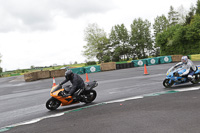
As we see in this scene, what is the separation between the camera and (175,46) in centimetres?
4816

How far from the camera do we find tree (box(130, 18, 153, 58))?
7581cm

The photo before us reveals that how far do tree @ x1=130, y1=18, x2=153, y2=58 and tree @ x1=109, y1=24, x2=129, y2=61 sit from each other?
283 cm

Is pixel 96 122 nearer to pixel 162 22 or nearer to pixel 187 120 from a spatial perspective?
pixel 187 120

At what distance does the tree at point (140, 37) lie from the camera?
249 feet

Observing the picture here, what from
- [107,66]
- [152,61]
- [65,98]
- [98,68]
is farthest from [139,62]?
[65,98]

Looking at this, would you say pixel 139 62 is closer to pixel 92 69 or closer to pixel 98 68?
pixel 98 68

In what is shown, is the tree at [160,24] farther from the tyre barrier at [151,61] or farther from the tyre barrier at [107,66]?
the tyre barrier at [107,66]

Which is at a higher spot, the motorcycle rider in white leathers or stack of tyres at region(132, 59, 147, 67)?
stack of tyres at region(132, 59, 147, 67)

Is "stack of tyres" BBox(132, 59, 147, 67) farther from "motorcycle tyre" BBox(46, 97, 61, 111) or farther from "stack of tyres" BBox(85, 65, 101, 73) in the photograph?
"motorcycle tyre" BBox(46, 97, 61, 111)

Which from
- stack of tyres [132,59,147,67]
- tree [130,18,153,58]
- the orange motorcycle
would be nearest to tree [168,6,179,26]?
tree [130,18,153,58]

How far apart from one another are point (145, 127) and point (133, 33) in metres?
75.0

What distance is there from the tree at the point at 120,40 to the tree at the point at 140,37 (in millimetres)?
2829

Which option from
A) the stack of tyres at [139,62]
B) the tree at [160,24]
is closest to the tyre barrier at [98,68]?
the stack of tyres at [139,62]

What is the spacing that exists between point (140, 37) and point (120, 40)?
8.80 metres
